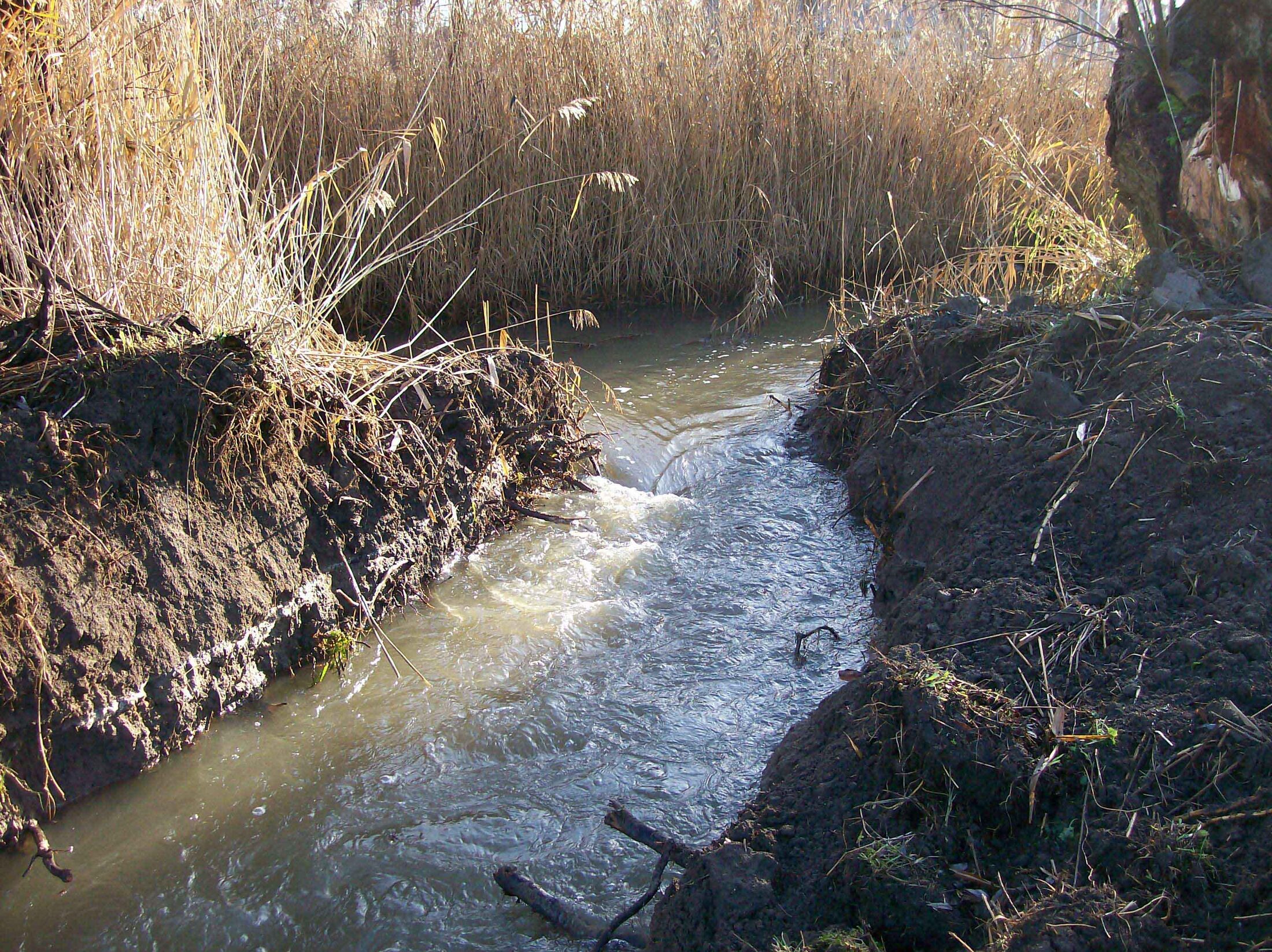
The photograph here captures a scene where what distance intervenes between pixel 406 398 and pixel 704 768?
1.96 metres

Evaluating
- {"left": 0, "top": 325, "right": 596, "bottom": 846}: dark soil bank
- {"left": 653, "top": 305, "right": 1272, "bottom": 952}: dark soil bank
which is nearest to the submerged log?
{"left": 653, "top": 305, "right": 1272, "bottom": 952}: dark soil bank

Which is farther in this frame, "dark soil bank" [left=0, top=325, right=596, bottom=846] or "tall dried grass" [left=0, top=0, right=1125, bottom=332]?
"tall dried grass" [left=0, top=0, right=1125, bottom=332]

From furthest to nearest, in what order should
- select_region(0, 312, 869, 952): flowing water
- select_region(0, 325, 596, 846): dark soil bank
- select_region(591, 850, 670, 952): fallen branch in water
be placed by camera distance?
select_region(0, 325, 596, 846): dark soil bank, select_region(0, 312, 869, 952): flowing water, select_region(591, 850, 670, 952): fallen branch in water

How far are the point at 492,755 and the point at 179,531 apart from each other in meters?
1.17

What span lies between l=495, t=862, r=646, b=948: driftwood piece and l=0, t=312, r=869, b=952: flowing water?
4 cm

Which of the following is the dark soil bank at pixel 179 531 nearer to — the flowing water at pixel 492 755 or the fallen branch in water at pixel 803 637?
the flowing water at pixel 492 755

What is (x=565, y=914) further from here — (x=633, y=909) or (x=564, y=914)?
(x=633, y=909)

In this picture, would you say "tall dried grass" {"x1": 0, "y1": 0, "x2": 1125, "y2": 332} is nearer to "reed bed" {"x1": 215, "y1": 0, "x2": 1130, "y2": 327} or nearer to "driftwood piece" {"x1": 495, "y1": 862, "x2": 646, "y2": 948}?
"reed bed" {"x1": 215, "y1": 0, "x2": 1130, "y2": 327}

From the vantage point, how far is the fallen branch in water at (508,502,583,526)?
412 cm

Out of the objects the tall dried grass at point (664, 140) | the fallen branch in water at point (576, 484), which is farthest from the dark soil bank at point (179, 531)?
the tall dried grass at point (664, 140)

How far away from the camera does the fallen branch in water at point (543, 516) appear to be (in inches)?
162

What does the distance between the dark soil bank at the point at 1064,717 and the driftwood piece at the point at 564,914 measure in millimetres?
140

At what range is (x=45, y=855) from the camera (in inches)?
90.7

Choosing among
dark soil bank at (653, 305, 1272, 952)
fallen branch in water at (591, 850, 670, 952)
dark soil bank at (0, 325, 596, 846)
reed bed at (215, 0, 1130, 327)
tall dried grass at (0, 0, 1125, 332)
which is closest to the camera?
dark soil bank at (653, 305, 1272, 952)
